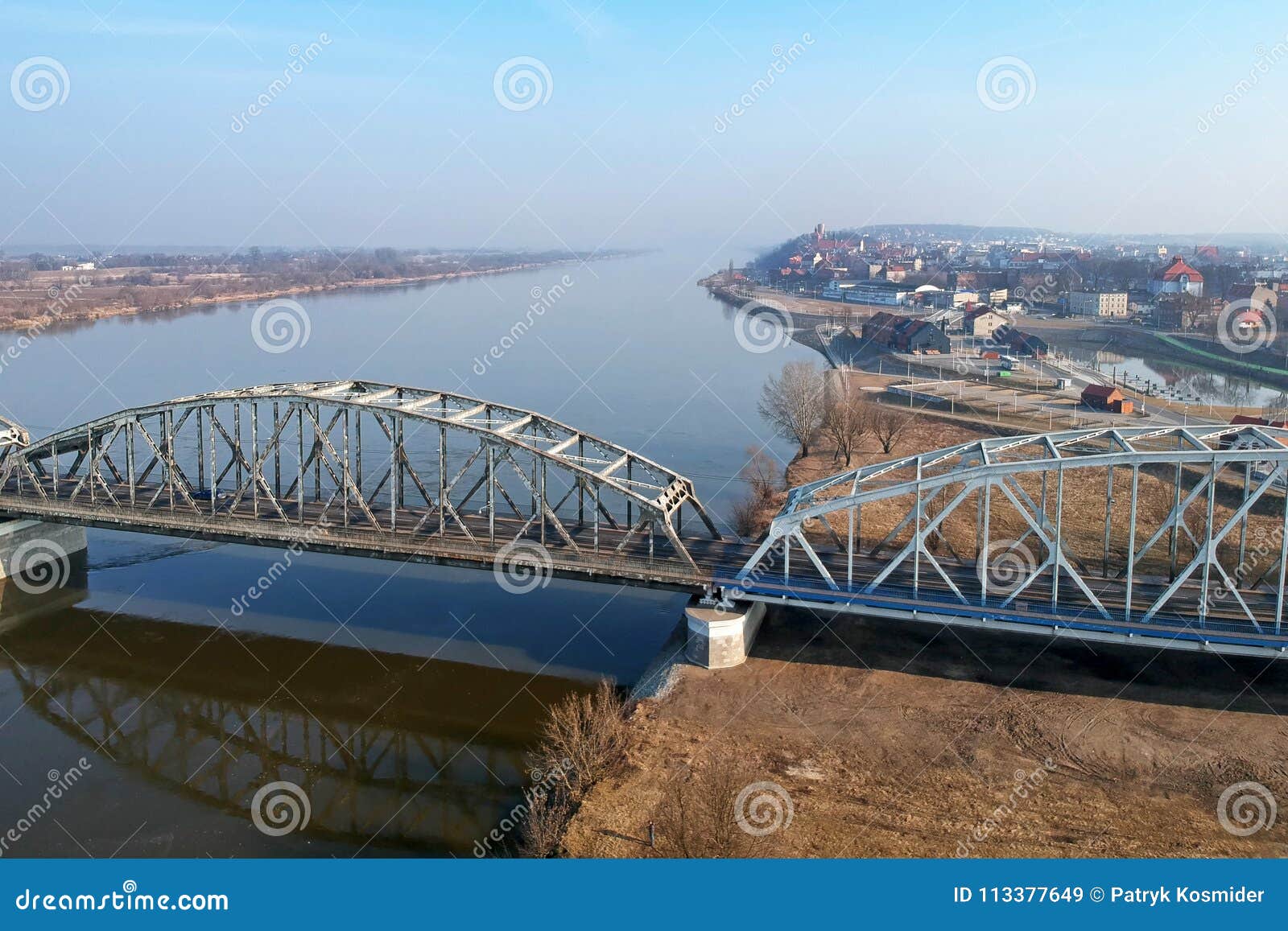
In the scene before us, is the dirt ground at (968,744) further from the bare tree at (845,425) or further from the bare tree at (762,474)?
the bare tree at (845,425)

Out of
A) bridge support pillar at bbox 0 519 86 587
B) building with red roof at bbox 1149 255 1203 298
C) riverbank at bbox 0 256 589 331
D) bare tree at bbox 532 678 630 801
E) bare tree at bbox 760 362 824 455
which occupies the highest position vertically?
riverbank at bbox 0 256 589 331

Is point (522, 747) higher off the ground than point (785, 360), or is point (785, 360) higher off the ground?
point (522, 747)

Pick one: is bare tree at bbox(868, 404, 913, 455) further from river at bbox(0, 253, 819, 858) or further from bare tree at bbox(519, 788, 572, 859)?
bare tree at bbox(519, 788, 572, 859)

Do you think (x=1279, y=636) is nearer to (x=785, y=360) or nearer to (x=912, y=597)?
(x=912, y=597)

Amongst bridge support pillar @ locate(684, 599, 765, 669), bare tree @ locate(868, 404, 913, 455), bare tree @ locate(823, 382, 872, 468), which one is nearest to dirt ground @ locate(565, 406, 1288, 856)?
bridge support pillar @ locate(684, 599, 765, 669)

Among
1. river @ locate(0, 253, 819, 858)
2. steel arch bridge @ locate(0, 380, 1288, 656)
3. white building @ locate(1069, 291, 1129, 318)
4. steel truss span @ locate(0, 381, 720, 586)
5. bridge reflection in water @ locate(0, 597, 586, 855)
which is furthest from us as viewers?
white building @ locate(1069, 291, 1129, 318)

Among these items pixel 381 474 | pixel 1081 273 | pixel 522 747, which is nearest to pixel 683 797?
pixel 522 747
